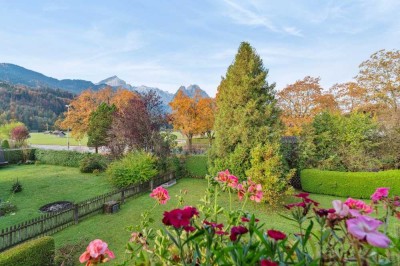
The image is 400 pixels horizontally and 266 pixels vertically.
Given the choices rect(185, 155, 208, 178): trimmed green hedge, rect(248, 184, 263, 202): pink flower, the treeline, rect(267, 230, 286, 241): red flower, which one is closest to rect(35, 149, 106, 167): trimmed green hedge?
rect(185, 155, 208, 178): trimmed green hedge

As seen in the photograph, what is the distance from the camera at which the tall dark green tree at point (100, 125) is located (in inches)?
789

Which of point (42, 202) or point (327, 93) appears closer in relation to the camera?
point (42, 202)

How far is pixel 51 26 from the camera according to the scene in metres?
11.8

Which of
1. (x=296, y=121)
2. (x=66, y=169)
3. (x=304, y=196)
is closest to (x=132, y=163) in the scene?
(x=66, y=169)

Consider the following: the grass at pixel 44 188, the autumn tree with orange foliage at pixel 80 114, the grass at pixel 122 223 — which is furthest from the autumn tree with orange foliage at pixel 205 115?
the grass at pixel 122 223

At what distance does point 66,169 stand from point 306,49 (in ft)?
60.2

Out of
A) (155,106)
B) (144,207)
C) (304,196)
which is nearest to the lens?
(304,196)

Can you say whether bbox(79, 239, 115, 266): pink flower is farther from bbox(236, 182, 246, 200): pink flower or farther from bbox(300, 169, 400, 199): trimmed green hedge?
bbox(300, 169, 400, 199): trimmed green hedge

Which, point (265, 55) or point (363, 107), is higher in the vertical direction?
point (265, 55)

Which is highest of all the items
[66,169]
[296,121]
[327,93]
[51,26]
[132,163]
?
[51,26]

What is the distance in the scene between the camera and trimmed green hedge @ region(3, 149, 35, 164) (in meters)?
20.2

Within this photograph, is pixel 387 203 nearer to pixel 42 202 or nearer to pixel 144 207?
pixel 144 207

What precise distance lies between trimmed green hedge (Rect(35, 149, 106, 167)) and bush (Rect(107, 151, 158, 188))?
281 inches

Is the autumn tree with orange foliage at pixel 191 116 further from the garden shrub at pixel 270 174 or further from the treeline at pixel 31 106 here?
the treeline at pixel 31 106
